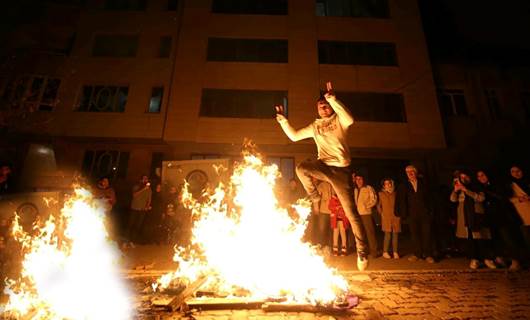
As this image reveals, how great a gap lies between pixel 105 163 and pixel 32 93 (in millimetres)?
6238

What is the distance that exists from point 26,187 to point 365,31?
2424 cm

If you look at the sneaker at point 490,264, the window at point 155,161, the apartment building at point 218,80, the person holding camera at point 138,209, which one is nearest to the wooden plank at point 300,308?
the sneaker at point 490,264

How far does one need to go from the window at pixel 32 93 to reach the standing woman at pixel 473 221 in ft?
69.3

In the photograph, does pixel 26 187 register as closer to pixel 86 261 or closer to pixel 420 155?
pixel 86 261

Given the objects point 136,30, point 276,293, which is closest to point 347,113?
point 276,293

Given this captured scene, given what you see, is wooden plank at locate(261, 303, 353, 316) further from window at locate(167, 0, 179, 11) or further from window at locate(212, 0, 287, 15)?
window at locate(167, 0, 179, 11)

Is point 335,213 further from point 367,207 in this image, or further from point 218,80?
point 218,80

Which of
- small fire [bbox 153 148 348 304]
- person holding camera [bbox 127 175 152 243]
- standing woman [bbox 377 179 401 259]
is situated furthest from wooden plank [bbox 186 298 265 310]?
person holding camera [bbox 127 175 152 243]

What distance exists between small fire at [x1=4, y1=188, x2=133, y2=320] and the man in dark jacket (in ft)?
23.0

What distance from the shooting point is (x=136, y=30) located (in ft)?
58.1

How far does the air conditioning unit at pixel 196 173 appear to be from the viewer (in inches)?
415

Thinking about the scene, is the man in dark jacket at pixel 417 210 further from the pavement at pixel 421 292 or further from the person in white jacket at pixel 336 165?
the person in white jacket at pixel 336 165

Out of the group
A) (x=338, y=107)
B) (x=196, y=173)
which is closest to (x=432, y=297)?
(x=338, y=107)

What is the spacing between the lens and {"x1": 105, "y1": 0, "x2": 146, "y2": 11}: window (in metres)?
18.3
